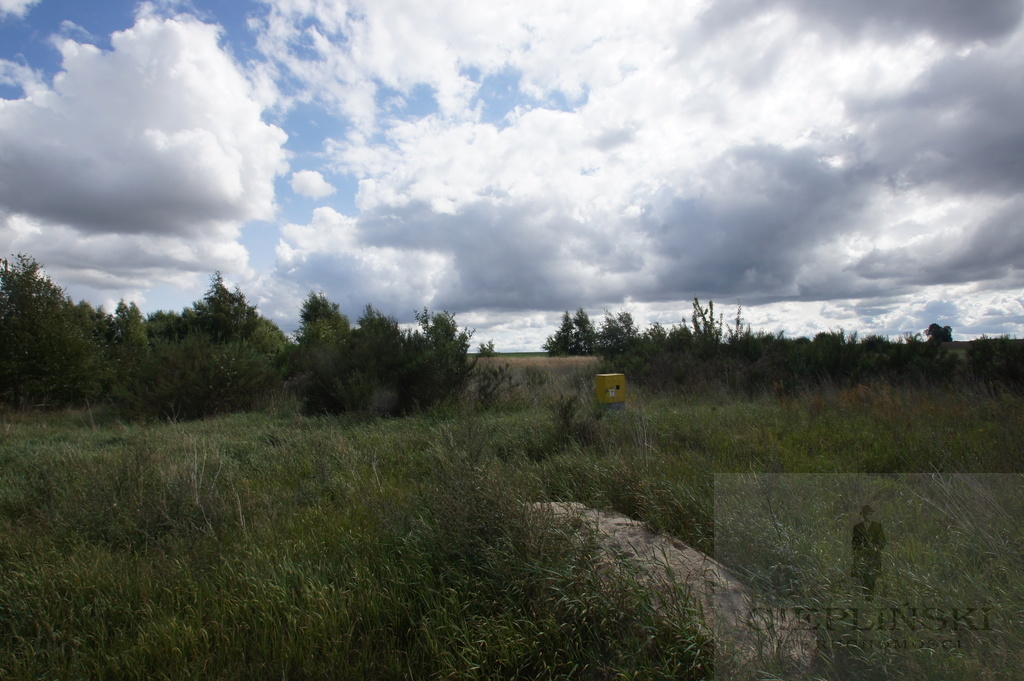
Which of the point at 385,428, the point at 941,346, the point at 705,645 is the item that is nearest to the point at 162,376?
the point at 385,428

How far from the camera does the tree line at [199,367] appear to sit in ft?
48.4

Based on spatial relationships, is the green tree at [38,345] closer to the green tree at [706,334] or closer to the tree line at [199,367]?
the tree line at [199,367]

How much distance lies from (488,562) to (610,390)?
6543mm

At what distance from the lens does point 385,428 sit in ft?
36.3

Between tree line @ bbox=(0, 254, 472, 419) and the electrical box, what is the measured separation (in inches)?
224

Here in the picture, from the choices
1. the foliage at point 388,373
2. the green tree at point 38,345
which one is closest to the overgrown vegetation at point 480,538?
the foliage at point 388,373

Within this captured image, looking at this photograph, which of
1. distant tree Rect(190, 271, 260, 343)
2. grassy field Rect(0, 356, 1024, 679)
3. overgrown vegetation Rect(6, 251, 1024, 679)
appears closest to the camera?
grassy field Rect(0, 356, 1024, 679)

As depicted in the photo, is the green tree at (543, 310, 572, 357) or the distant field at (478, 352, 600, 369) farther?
the green tree at (543, 310, 572, 357)

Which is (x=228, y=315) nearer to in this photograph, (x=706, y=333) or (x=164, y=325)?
(x=164, y=325)

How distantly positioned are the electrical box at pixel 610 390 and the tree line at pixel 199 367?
568cm

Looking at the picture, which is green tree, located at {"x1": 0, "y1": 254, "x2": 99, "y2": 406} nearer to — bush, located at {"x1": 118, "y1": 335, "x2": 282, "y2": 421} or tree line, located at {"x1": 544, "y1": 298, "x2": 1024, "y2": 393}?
bush, located at {"x1": 118, "y1": 335, "x2": 282, "y2": 421}

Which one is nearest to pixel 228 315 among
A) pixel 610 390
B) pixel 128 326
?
pixel 128 326

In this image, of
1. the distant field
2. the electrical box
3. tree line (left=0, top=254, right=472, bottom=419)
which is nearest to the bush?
tree line (left=0, top=254, right=472, bottom=419)

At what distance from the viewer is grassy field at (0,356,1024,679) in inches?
117
